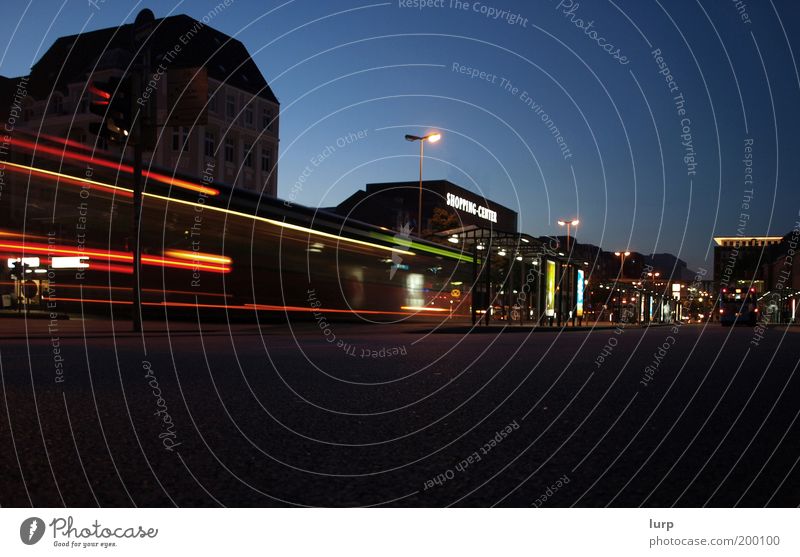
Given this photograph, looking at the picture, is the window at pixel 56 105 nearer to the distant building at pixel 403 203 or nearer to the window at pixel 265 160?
the window at pixel 265 160

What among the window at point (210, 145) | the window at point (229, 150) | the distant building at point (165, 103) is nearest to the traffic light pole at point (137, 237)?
the distant building at point (165, 103)

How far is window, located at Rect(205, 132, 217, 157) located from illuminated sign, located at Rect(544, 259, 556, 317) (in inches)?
1008

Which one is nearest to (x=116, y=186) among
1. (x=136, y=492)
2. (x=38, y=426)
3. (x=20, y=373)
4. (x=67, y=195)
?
(x=67, y=195)

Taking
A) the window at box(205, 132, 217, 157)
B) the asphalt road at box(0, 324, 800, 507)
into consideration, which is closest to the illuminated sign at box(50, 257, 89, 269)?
the asphalt road at box(0, 324, 800, 507)

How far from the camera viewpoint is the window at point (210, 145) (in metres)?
54.8

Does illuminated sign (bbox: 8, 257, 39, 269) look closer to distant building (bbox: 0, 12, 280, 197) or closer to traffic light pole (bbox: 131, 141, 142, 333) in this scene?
traffic light pole (bbox: 131, 141, 142, 333)

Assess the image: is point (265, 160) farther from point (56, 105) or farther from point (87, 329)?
point (87, 329)

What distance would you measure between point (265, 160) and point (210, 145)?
6.00m

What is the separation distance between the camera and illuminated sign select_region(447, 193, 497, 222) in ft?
317

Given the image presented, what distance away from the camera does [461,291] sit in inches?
1491

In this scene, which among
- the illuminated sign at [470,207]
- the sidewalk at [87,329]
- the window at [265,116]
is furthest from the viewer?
the illuminated sign at [470,207]
